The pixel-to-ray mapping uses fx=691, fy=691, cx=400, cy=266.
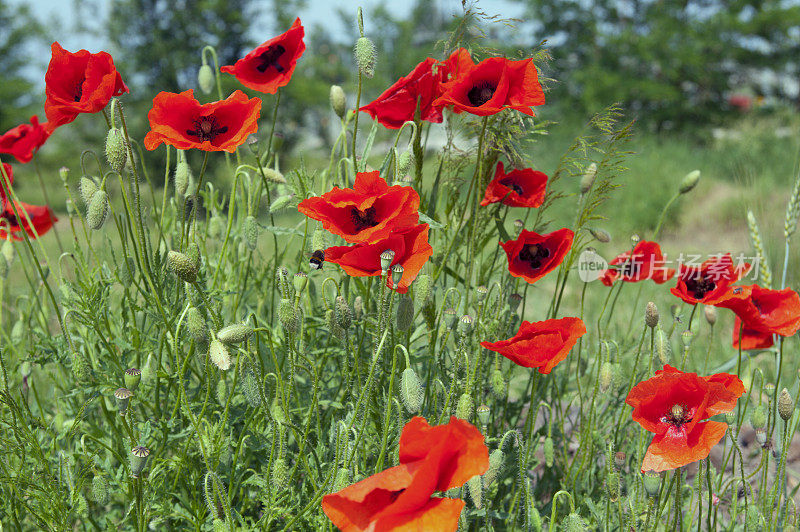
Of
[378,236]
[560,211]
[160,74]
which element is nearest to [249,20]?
[160,74]

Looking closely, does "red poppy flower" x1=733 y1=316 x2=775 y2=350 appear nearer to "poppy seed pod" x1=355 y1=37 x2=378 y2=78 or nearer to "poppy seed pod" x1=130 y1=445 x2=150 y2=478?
"poppy seed pod" x1=355 y1=37 x2=378 y2=78

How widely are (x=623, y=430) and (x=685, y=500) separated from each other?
0.73ft

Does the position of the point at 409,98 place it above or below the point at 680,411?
above

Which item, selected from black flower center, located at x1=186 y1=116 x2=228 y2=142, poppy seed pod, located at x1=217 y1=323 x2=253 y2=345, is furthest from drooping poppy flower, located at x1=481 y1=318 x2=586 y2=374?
black flower center, located at x1=186 y1=116 x2=228 y2=142

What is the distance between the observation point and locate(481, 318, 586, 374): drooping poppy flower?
1.22 meters

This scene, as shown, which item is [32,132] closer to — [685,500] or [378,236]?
[378,236]

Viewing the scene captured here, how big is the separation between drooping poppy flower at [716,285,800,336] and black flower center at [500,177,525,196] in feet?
1.63

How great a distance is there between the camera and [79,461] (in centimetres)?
174

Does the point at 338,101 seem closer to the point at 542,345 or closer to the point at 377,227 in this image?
the point at 377,227

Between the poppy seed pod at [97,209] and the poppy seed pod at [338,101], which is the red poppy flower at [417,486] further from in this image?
the poppy seed pod at [338,101]

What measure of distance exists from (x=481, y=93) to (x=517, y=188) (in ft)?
0.84

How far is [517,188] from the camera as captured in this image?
1.63 metres

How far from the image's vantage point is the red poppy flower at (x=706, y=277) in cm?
150

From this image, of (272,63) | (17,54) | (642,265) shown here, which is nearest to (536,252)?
(642,265)
